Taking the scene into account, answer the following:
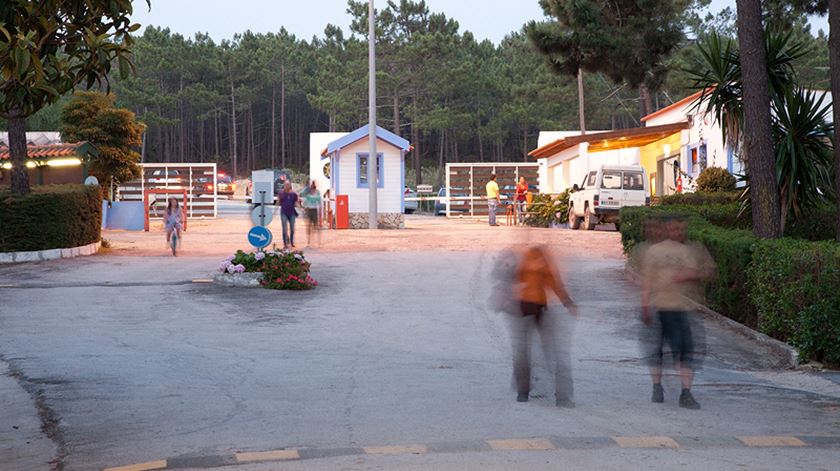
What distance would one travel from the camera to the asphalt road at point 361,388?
7523 mm

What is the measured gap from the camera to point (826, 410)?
30.6 feet

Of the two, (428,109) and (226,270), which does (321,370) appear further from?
(428,109)

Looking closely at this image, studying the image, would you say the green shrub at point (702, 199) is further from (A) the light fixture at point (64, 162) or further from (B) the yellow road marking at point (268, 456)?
(A) the light fixture at point (64, 162)

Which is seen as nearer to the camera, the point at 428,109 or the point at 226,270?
the point at 226,270

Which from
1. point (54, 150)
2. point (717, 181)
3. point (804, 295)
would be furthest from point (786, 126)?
point (54, 150)

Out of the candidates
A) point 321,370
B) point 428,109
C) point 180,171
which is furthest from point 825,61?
point 321,370

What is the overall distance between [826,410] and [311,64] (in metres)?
106

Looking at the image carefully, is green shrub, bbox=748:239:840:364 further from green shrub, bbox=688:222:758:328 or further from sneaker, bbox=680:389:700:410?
sneaker, bbox=680:389:700:410

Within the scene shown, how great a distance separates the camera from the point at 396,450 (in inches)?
294

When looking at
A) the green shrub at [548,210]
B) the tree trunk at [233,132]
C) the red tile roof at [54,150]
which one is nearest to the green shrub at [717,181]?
the green shrub at [548,210]

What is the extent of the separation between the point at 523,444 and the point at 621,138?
31413 mm

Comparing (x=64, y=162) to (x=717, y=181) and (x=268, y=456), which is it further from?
(x=268, y=456)

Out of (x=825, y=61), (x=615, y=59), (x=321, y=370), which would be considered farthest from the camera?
(x=825, y=61)

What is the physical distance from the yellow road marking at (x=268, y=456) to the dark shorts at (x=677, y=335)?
3.40 metres
